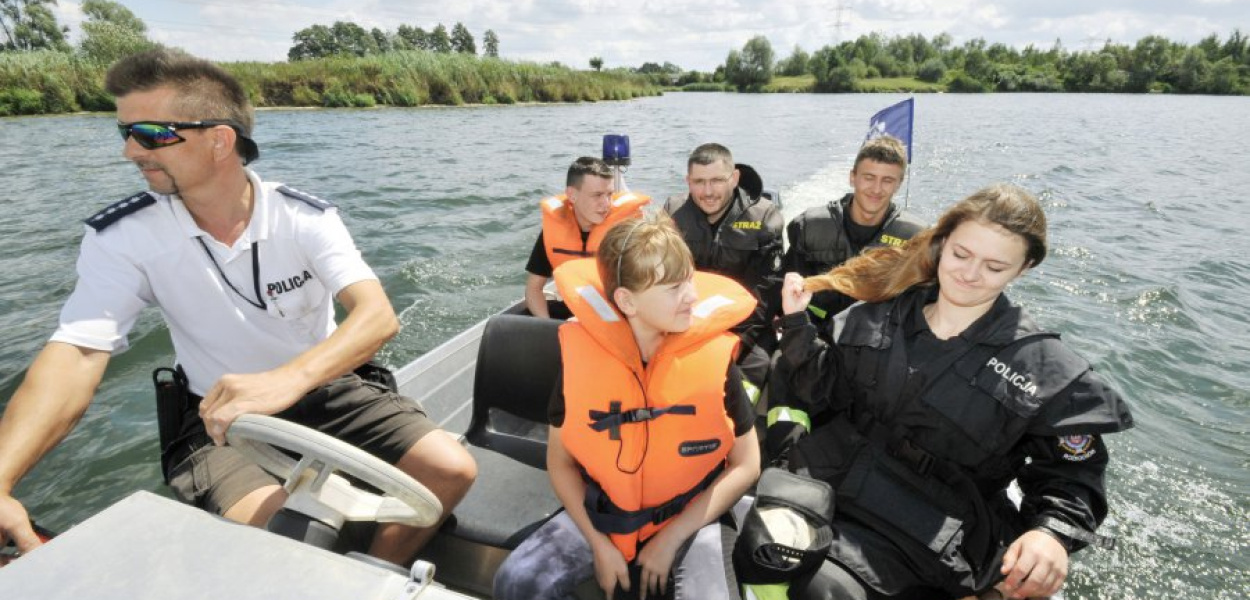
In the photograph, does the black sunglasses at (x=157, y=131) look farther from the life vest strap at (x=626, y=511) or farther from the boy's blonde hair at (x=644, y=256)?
the life vest strap at (x=626, y=511)

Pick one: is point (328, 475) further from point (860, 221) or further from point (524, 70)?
point (524, 70)

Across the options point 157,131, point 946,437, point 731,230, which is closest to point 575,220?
point 731,230

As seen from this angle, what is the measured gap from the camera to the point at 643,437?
1.66 m

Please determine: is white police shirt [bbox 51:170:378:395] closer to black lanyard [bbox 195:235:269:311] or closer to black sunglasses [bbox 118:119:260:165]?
black lanyard [bbox 195:235:269:311]

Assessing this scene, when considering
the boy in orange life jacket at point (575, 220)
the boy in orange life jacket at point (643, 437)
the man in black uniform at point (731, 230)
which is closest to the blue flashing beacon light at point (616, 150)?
the boy in orange life jacket at point (575, 220)

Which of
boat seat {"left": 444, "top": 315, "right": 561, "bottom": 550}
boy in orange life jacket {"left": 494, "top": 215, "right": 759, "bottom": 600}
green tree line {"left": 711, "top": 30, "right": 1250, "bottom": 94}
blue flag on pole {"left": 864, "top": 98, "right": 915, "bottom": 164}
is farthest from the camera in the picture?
green tree line {"left": 711, "top": 30, "right": 1250, "bottom": 94}

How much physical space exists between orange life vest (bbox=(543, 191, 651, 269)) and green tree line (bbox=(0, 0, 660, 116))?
13460mm

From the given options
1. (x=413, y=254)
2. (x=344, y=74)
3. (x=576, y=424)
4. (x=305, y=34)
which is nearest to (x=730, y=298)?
(x=576, y=424)

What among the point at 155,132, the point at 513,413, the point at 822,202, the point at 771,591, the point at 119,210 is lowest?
the point at 771,591

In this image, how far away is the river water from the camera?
3.18 meters

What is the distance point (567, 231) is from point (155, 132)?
6.69ft

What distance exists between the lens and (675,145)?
52.3 ft

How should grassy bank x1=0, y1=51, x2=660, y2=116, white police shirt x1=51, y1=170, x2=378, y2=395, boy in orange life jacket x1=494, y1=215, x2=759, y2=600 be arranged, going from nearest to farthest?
boy in orange life jacket x1=494, y1=215, x2=759, y2=600
white police shirt x1=51, y1=170, x2=378, y2=395
grassy bank x1=0, y1=51, x2=660, y2=116

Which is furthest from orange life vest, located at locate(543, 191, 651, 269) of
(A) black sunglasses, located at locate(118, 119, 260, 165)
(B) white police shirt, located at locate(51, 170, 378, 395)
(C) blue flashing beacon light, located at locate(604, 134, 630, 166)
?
(A) black sunglasses, located at locate(118, 119, 260, 165)
